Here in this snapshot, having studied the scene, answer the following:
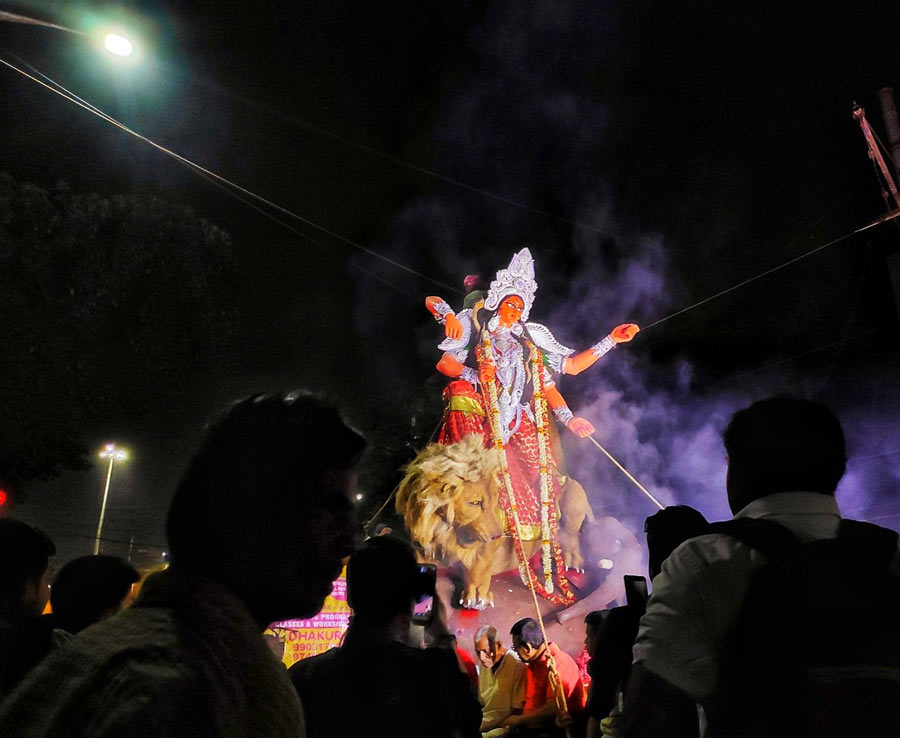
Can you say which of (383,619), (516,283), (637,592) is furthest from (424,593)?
(516,283)

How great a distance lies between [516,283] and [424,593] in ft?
35.2

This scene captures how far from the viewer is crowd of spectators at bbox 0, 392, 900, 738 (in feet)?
2.89

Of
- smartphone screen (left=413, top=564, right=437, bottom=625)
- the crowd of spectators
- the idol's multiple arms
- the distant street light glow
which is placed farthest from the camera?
the idol's multiple arms

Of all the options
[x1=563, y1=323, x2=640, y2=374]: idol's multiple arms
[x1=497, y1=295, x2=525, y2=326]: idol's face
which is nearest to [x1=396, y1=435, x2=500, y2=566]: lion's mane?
[x1=563, y1=323, x2=640, y2=374]: idol's multiple arms

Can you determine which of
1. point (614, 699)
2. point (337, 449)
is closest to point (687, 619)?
point (337, 449)

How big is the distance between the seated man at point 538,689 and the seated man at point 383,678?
2370 millimetres

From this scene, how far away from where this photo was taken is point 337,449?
1.36m

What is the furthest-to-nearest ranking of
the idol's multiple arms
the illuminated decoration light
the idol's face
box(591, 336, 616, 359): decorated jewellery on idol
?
the illuminated decoration light < the idol's face < box(591, 336, 616, 359): decorated jewellery on idol < the idol's multiple arms

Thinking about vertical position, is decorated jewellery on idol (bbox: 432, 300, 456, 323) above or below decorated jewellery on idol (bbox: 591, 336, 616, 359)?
above

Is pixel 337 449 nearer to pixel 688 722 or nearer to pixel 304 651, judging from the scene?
pixel 688 722

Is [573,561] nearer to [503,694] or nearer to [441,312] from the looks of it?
[441,312]

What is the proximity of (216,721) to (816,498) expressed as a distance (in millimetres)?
1638

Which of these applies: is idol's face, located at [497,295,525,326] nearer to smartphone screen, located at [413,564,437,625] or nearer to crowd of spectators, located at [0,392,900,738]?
smartphone screen, located at [413,564,437,625]

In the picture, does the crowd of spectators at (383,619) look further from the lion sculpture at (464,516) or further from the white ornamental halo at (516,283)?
the white ornamental halo at (516,283)
